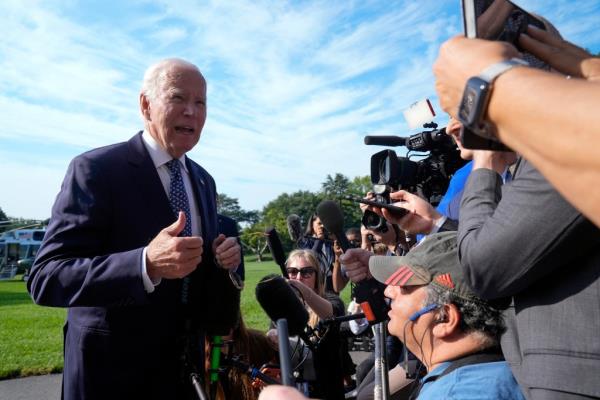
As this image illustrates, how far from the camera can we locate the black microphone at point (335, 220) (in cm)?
285

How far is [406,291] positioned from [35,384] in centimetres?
715

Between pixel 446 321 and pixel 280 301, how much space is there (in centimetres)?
76

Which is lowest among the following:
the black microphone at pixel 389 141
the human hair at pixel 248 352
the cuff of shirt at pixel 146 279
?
the human hair at pixel 248 352

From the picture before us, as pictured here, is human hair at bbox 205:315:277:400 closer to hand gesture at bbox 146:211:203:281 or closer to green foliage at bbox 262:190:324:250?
hand gesture at bbox 146:211:203:281

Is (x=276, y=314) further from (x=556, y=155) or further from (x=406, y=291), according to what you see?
(x=556, y=155)

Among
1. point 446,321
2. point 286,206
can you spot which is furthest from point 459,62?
point 286,206

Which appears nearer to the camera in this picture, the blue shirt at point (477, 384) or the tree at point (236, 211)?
the blue shirt at point (477, 384)

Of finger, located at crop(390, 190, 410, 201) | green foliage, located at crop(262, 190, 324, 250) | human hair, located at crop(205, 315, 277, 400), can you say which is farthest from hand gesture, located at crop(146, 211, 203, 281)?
green foliage, located at crop(262, 190, 324, 250)

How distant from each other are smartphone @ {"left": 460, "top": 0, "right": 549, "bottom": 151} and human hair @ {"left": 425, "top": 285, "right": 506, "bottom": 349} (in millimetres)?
1120

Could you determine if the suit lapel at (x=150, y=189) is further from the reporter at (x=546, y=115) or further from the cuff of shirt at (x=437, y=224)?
the reporter at (x=546, y=115)

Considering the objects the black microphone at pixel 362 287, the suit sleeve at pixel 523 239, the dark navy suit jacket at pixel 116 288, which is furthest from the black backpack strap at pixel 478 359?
the dark navy suit jacket at pixel 116 288

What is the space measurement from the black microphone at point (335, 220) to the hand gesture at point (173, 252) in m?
1.01

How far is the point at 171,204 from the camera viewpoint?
2.61 meters

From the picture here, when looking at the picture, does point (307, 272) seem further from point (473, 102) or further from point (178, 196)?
point (473, 102)
